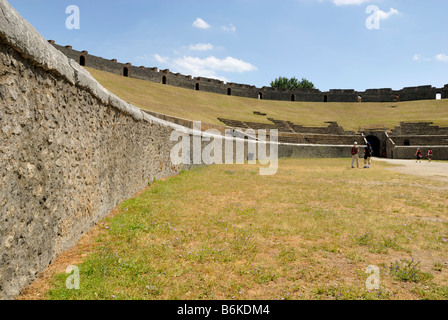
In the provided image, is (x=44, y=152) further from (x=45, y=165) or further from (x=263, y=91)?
(x=263, y=91)

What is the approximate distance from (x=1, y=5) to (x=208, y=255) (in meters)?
3.19

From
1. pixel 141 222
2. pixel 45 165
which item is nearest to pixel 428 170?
pixel 141 222

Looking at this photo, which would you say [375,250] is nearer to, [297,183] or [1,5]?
[1,5]

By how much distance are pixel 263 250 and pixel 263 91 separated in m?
66.3

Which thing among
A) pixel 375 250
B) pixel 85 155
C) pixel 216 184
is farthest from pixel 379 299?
pixel 216 184

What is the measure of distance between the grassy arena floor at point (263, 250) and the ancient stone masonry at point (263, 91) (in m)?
54.2

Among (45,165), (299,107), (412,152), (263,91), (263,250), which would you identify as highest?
(263,91)

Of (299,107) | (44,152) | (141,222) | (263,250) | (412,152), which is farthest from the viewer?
(299,107)

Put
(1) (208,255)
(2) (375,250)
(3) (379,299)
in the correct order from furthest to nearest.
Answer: (2) (375,250) < (1) (208,255) < (3) (379,299)

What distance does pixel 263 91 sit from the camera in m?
67.1

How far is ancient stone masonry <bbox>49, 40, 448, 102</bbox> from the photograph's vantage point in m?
55.3

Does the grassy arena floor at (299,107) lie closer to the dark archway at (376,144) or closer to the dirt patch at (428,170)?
the dark archway at (376,144)

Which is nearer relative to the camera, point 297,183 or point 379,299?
point 379,299

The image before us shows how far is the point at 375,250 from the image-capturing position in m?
3.79
